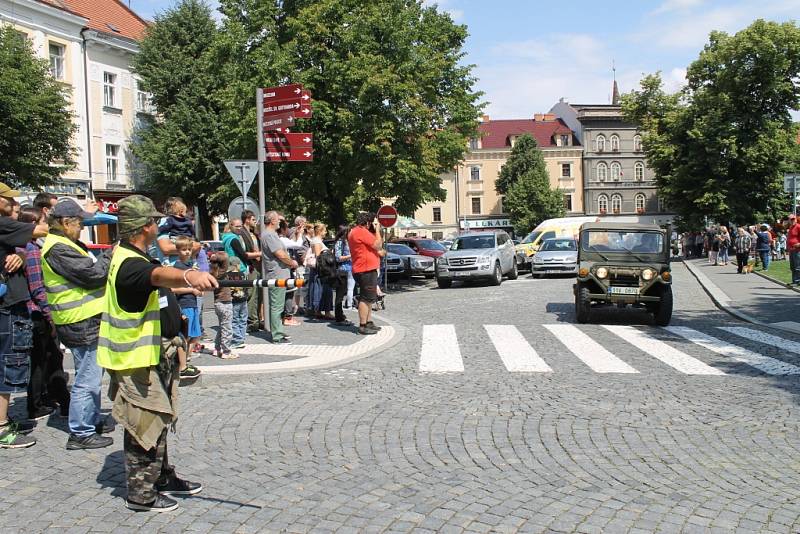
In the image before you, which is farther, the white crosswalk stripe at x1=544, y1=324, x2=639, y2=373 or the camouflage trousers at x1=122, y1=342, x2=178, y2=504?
the white crosswalk stripe at x1=544, y1=324, x2=639, y2=373

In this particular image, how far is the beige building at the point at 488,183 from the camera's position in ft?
272

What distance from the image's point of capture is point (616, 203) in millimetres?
82938

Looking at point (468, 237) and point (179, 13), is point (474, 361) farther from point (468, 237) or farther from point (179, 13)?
point (179, 13)

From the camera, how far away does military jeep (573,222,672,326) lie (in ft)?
42.9

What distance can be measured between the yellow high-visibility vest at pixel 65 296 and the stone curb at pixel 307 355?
2514 millimetres

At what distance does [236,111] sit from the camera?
23000mm

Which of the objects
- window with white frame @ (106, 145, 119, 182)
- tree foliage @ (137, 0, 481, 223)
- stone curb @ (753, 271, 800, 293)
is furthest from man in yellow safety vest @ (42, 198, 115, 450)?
window with white frame @ (106, 145, 119, 182)

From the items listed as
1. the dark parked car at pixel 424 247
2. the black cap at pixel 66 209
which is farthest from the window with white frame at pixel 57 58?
the black cap at pixel 66 209

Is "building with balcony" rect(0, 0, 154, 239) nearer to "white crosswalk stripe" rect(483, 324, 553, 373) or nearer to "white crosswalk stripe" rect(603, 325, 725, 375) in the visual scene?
"white crosswalk stripe" rect(483, 324, 553, 373)

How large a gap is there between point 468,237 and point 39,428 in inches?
793

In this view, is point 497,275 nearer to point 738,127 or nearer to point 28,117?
point 28,117

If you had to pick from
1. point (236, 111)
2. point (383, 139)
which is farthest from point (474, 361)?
point (236, 111)

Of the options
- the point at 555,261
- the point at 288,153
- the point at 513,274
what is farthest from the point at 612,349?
the point at 513,274

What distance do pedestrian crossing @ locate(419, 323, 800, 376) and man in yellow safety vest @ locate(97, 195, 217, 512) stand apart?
483 cm
